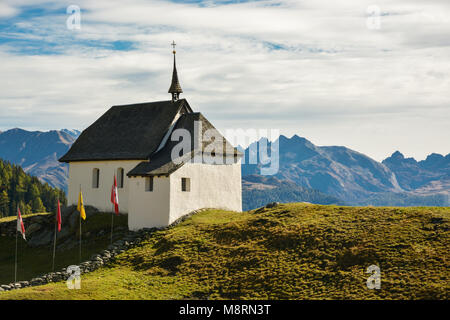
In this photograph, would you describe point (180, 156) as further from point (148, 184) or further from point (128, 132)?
point (128, 132)

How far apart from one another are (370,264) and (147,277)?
52.6ft

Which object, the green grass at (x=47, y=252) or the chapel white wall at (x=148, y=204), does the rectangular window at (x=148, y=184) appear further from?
the green grass at (x=47, y=252)

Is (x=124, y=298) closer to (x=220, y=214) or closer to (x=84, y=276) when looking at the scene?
(x=84, y=276)

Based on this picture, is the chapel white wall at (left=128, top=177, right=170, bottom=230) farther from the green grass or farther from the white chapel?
the green grass

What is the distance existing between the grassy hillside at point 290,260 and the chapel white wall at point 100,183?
10.9 m

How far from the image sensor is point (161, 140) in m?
52.8

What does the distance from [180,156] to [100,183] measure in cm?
1162

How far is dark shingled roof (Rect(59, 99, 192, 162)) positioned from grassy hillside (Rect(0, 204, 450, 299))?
1280cm

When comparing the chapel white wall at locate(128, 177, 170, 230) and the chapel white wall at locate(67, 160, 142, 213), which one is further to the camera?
the chapel white wall at locate(67, 160, 142, 213)

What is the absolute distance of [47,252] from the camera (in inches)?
1997

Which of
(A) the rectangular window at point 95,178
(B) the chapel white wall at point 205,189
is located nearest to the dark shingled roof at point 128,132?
(A) the rectangular window at point 95,178

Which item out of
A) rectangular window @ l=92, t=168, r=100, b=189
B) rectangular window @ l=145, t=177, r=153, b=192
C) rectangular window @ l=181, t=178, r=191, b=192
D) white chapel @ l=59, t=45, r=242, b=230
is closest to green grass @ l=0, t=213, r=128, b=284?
white chapel @ l=59, t=45, r=242, b=230

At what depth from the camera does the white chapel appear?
157 feet

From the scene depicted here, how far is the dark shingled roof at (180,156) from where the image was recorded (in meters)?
48.1
